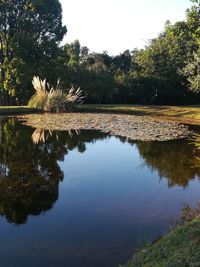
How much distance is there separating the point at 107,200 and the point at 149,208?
85 cm

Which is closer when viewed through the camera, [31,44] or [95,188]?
[95,188]

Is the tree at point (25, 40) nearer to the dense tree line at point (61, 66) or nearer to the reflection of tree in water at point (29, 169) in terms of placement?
the dense tree line at point (61, 66)

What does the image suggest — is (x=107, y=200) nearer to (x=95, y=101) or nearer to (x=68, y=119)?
(x=68, y=119)

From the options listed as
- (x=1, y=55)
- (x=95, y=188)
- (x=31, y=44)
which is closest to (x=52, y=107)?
(x=31, y=44)

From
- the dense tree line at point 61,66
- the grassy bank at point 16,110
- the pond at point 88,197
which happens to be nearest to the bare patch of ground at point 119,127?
the pond at point 88,197

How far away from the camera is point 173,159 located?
1163 centimetres

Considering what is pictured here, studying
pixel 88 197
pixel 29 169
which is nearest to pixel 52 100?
pixel 29 169

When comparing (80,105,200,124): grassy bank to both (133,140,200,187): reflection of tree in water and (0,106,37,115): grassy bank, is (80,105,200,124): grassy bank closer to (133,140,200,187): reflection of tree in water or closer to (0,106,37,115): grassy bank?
(0,106,37,115): grassy bank

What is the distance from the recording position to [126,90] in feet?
112

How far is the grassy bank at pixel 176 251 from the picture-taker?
3908mm

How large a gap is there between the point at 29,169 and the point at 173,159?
13.8 ft

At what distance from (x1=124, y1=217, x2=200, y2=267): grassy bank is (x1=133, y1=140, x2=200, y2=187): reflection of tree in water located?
4.15 m

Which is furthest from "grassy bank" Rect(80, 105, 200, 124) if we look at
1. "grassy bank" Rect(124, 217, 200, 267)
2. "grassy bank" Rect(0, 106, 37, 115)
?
"grassy bank" Rect(124, 217, 200, 267)

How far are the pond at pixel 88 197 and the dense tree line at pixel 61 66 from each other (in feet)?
51.2
